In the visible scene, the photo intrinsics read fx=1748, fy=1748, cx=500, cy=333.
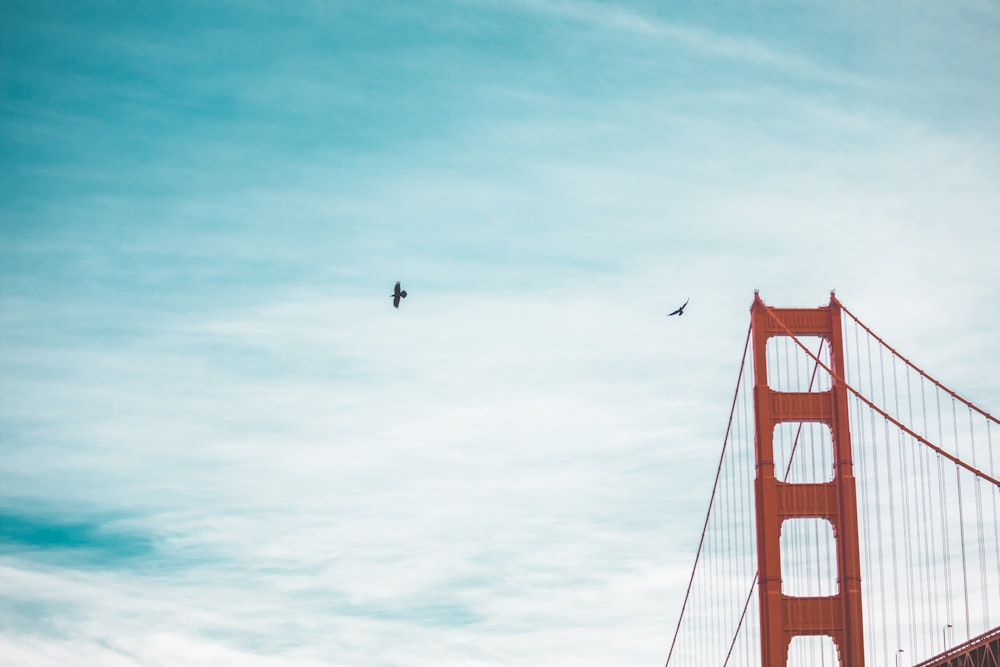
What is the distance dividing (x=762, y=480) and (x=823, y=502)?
7.71 feet

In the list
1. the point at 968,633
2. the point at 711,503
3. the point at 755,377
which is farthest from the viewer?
the point at 711,503

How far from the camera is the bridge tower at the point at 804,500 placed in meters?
61.8

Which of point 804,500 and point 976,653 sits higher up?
point 804,500

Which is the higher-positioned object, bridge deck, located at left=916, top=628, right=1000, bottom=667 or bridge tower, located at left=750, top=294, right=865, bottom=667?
bridge tower, located at left=750, top=294, right=865, bottom=667

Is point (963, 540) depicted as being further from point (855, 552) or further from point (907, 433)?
point (907, 433)

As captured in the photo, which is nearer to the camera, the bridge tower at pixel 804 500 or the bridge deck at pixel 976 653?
the bridge deck at pixel 976 653

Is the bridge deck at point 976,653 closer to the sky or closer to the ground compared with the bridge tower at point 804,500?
closer to the ground

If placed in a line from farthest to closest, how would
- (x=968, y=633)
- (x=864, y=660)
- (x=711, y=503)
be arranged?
(x=711, y=503)
(x=864, y=660)
(x=968, y=633)

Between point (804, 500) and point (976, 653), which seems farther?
point (804, 500)

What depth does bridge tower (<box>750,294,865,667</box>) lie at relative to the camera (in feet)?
203

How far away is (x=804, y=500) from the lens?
63906 millimetres

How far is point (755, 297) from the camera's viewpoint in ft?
221

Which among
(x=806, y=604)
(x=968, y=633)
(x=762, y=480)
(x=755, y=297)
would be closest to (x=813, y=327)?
(x=755, y=297)

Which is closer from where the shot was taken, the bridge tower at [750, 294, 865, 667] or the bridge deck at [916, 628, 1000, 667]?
the bridge deck at [916, 628, 1000, 667]
